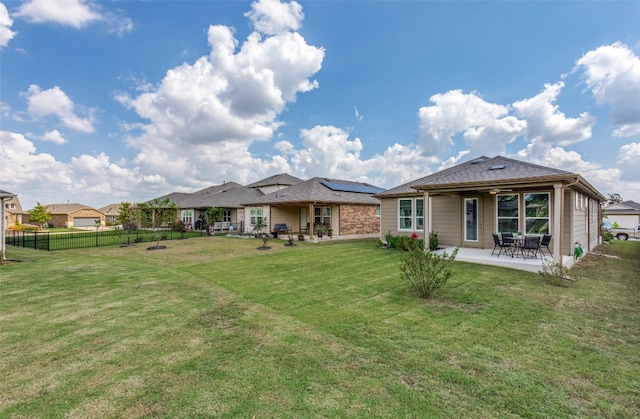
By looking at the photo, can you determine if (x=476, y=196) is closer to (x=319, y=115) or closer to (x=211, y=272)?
(x=211, y=272)

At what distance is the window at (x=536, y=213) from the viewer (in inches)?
419

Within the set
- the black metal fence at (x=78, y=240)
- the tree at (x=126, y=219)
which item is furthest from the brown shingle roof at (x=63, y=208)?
the black metal fence at (x=78, y=240)

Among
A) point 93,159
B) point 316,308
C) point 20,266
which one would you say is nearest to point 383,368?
point 316,308

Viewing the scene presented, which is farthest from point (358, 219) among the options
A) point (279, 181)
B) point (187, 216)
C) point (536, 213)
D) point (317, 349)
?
point (187, 216)

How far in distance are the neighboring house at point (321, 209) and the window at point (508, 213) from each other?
31.4 feet

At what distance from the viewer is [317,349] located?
3.74 metres

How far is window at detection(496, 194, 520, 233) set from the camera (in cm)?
1128

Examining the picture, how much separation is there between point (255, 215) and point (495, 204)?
1650cm

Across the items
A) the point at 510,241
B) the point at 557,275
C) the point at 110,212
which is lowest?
the point at 557,275

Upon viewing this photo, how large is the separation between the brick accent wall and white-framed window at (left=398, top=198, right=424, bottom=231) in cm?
551

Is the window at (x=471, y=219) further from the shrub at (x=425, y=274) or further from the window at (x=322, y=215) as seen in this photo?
the window at (x=322, y=215)

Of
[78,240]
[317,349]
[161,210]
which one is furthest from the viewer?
[161,210]

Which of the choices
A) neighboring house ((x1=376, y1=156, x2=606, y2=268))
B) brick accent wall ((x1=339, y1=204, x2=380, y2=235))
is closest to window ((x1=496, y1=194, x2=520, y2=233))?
neighboring house ((x1=376, y1=156, x2=606, y2=268))

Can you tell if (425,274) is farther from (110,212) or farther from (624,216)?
(110,212)
